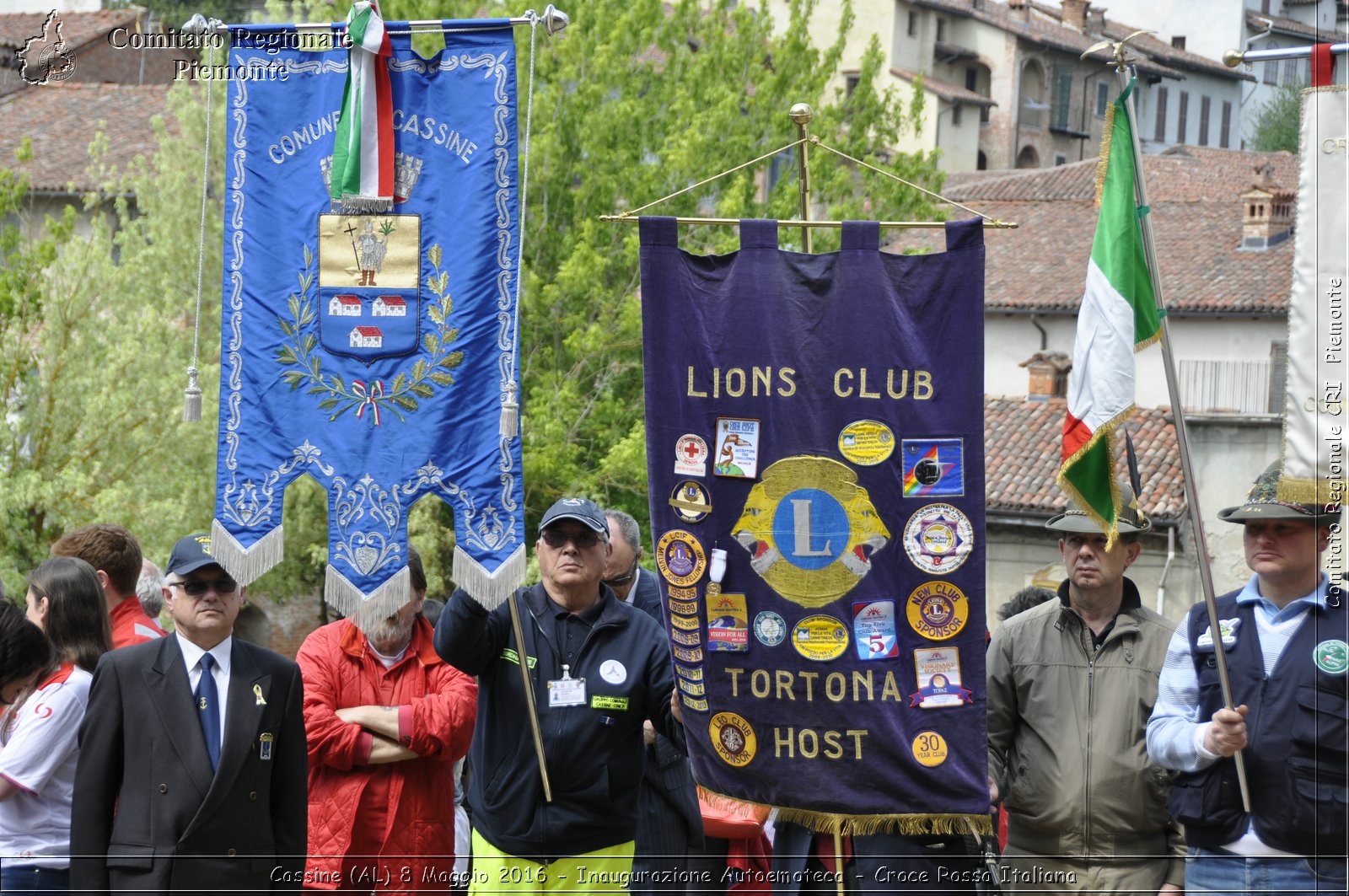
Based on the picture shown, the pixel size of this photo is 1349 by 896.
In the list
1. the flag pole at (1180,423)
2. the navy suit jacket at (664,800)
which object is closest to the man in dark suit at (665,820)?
the navy suit jacket at (664,800)

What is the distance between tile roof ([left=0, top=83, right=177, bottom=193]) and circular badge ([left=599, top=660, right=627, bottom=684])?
2804cm

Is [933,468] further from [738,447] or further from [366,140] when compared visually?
[366,140]

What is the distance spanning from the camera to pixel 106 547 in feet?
22.1

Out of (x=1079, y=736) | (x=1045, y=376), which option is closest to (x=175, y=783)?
(x=1079, y=736)

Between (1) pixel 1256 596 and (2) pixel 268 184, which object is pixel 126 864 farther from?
(1) pixel 1256 596

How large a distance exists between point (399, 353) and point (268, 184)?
0.86 metres

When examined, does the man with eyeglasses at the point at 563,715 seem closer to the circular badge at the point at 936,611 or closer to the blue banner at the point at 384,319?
the blue banner at the point at 384,319

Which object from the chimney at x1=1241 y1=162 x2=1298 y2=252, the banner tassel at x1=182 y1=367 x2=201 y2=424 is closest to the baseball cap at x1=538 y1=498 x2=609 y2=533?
the banner tassel at x1=182 y1=367 x2=201 y2=424

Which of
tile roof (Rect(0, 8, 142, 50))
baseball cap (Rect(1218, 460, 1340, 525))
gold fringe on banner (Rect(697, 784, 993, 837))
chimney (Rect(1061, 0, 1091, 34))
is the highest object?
chimney (Rect(1061, 0, 1091, 34))

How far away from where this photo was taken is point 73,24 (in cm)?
3828

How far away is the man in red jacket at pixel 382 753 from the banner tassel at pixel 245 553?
1.42ft

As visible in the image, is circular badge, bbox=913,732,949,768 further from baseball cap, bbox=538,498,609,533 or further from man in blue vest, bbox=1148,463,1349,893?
baseball cap, bbox=538,498,609,533

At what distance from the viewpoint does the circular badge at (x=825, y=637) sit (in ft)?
18.8

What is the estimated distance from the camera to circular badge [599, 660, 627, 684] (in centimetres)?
602
